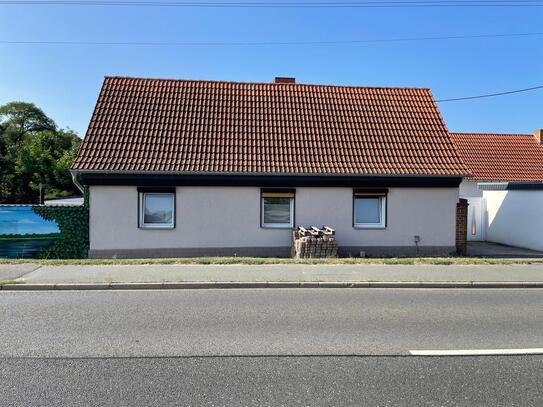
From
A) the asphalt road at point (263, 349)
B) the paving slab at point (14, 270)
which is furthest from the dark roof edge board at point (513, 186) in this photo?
the paving slab at point (14, 270)

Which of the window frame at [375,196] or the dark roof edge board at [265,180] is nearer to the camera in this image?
the dark roof edge board at [265,180]

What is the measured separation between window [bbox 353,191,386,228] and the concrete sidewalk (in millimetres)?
3663

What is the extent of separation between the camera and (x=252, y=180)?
14031 mm

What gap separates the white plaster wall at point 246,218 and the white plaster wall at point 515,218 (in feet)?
12.4

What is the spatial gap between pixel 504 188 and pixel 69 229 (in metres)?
16.4

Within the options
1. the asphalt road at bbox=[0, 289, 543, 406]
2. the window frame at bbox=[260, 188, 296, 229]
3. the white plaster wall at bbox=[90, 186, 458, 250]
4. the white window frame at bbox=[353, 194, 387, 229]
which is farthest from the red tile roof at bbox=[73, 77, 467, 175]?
the asphalt road at bbox=[0, 289, 543, 406]

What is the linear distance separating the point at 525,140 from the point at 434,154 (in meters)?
14.3

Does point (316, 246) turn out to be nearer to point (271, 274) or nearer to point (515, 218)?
point (271, 274)

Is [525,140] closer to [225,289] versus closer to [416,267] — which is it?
[416,267]

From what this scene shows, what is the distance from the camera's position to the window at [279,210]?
46.8ft

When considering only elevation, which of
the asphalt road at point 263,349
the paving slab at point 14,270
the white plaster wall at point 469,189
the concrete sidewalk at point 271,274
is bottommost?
the asphalt road at point 263,349

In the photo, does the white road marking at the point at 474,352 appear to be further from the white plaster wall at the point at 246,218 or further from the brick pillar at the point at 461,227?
the brick pillar at the point at 461,227

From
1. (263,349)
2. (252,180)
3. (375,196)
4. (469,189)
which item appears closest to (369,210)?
(375,196)

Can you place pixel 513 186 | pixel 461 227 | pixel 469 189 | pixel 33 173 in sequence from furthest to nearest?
pixel 33 173, pixel 469 189, pixel 513 186, pixel 461 227
